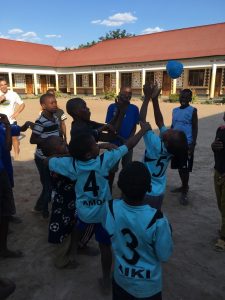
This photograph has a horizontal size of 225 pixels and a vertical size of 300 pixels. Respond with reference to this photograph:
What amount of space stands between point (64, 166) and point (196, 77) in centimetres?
2616

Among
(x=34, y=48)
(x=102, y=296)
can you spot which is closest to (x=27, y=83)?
(x=34, y=48)

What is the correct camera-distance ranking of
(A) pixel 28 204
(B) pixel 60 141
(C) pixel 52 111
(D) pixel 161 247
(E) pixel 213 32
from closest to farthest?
(D) pixel 161 247, (B) pixel 60 141, (C) pixel 52 111, (A) pixel 28 204, (E) pixel 213 32

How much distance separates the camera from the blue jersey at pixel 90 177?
233 cm

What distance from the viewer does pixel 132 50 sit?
2892cm

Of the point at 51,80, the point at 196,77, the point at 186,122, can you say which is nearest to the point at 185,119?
the point at 186,122

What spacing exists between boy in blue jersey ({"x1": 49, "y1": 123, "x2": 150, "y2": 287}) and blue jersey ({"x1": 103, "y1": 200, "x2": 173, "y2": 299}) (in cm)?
60

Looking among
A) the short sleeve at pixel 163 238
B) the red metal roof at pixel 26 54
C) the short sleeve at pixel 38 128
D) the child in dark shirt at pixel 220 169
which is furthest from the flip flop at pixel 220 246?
the red metal roof at pixel 26 54

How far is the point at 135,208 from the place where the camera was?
65.7 inches

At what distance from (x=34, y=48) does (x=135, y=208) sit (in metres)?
36.9

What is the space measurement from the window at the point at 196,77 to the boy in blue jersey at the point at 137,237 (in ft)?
86.5

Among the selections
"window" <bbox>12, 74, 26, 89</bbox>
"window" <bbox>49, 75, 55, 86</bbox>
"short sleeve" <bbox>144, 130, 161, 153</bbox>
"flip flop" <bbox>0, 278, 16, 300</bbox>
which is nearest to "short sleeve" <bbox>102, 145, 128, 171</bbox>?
"short sleeve" <bbox>144, 130, 161, 153</bbox>

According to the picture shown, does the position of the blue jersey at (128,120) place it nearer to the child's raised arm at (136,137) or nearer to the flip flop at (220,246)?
the child's raised arm at (136,137)

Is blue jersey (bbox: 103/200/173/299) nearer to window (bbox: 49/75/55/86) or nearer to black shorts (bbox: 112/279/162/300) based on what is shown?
black shorts (bbox: 112/279/162/300)

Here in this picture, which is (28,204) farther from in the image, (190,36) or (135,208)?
(190,36)
